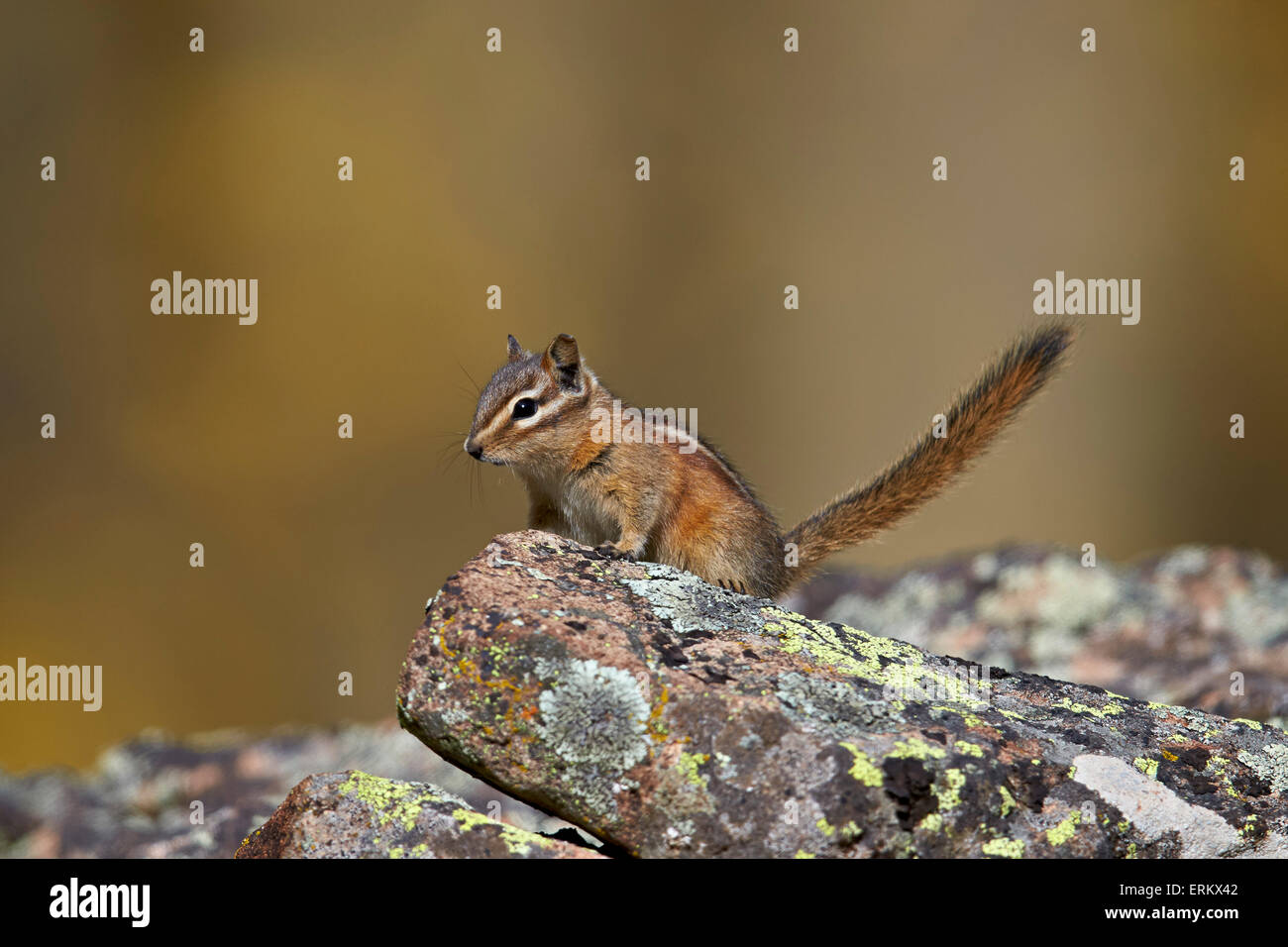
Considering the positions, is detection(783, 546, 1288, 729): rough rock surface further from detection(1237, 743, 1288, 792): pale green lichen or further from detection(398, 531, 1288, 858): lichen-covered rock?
detection(398, 531, 1288, 858): lichen-covered rock

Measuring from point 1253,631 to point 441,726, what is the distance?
3.40 m

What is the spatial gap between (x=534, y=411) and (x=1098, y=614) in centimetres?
251

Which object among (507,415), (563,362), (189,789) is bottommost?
(189,789)

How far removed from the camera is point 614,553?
128 inches

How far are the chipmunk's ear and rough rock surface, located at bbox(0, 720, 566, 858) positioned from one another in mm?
1319

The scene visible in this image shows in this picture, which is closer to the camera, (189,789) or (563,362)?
(563,362)

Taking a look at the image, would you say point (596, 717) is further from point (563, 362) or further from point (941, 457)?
point (941, 457)

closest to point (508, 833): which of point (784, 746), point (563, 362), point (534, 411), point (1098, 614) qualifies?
point (784, 746)

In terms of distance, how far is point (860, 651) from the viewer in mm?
2588

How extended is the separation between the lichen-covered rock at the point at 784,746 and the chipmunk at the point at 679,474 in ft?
3.44

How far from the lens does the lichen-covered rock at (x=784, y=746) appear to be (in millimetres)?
2018

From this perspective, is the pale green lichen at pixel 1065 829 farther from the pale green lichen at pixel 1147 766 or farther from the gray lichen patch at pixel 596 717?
the gray lichen patch at pixel 596 717

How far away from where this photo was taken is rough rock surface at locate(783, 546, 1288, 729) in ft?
13.4
